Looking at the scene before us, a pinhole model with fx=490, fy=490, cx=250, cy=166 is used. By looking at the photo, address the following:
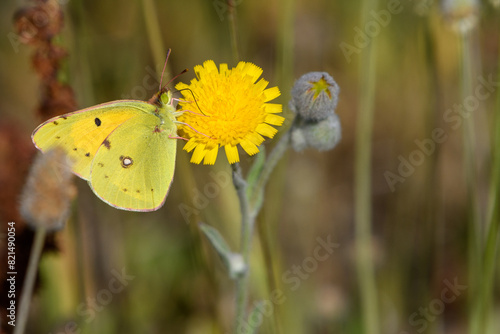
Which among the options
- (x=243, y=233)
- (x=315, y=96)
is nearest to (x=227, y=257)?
(x=243, y=233)

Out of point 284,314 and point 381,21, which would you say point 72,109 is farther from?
point 381,21

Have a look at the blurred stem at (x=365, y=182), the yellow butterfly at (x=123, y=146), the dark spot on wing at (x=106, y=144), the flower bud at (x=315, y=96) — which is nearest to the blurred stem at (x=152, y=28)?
the yellow butterfly at (x=123, y=146)

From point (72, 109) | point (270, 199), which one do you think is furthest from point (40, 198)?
point (270, 199)

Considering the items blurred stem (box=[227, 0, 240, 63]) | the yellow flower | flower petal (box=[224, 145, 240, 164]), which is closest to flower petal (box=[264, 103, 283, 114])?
the yellow flower

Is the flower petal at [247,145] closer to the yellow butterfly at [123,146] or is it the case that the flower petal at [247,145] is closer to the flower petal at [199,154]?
the flower petal at [199,154]

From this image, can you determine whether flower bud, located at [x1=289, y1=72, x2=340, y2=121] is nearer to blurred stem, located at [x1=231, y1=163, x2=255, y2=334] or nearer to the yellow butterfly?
blurred stem, located at [x1=231, y1=163, x2=255, y2=334]
